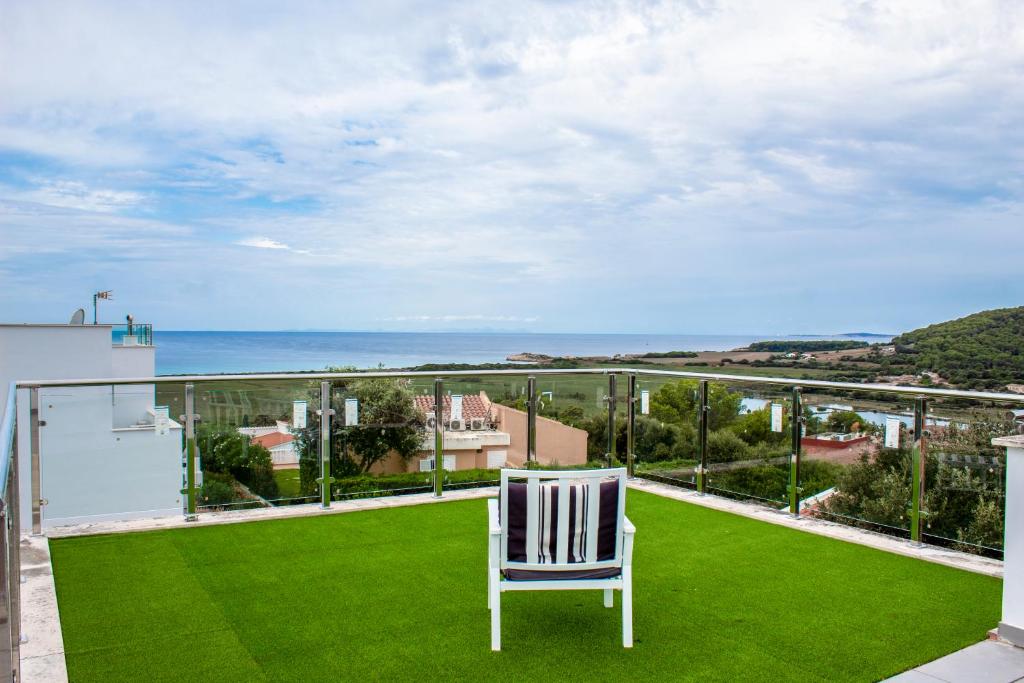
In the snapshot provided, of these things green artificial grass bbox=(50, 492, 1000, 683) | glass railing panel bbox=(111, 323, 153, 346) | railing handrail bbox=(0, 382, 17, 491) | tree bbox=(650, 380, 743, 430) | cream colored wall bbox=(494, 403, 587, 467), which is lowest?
green artificial grass bbox=(50, 492, 1000, 683)

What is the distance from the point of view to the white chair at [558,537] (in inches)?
139

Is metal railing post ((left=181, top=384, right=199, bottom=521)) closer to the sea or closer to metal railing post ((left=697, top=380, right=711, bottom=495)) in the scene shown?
metal railing post ((left=697, top=380, right=711, bottom=495))

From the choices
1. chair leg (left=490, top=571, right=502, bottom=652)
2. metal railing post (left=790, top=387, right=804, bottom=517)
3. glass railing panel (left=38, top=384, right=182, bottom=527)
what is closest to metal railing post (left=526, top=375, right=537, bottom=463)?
metal railing post (left=790, top=387, right=804, bottom=517)

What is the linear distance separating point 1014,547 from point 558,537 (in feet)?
6.94

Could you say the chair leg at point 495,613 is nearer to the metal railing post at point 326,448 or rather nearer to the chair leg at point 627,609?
the chair leg at point 627,609

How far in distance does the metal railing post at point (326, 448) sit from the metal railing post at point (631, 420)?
291cm

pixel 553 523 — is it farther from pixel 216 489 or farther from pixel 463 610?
pixel 216 489

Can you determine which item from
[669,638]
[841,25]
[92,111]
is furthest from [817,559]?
[92,111]

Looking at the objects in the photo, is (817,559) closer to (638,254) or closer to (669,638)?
(669,638)

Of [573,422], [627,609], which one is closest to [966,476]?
[627,609]

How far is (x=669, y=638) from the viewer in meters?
3.70

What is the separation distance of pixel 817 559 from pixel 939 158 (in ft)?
35.7

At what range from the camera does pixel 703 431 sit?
7027 millimetres

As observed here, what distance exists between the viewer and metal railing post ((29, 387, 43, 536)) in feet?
18.1
